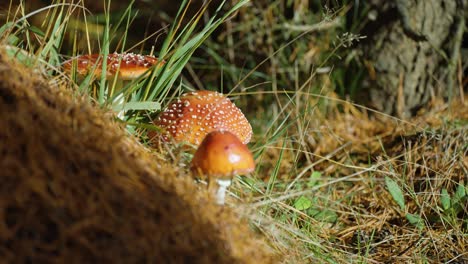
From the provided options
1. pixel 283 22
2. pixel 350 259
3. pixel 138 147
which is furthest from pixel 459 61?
pixel 138 147

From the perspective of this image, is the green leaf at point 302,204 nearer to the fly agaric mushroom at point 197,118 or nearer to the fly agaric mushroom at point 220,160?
the fly agaric mushroom at point 197,118

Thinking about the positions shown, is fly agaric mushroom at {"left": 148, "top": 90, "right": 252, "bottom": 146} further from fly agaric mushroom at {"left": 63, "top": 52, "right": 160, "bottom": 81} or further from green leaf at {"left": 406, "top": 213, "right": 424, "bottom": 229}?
green leaf at {"left": 406, "top": 213, "right": 424, "bottom": 229}

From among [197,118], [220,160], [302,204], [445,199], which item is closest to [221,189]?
[220,160]

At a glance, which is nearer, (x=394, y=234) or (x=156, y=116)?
(x=156, y=116)

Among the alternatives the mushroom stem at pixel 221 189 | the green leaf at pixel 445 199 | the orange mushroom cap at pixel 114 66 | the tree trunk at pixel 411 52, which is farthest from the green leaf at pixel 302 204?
the tree trunk at pixel 411 52

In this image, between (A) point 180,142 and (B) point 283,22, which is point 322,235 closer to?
(A) point 180,142

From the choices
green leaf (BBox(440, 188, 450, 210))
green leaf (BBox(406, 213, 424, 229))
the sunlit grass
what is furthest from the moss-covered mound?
green leaf (BBox(440, 188, 450, 210))
